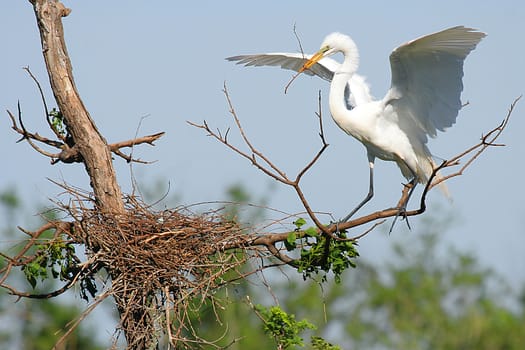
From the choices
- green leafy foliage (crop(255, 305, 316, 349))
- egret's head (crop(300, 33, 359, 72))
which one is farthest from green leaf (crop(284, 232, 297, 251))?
egret's head (crop(300, 33, 359, 72))

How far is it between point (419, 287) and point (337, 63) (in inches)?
860

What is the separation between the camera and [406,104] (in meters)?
7.73

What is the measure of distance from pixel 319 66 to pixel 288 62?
15.7 inches

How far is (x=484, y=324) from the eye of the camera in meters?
27.1

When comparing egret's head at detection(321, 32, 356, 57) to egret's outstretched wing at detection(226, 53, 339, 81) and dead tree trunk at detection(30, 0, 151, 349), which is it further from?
dead tree trunk at detection(30, 0, 151, 349)

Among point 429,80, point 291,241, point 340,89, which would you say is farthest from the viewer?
point 340,89

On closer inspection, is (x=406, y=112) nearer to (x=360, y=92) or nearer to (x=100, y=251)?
(x=360, y=92)

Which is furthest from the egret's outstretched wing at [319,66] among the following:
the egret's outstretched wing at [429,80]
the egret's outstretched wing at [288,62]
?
the egret's outstretched wing at [429,80]

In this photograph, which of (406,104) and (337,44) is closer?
(406,104)

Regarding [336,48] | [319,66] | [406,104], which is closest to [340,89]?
[336,48]

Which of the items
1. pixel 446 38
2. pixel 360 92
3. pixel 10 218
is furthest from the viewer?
pixel 10 218

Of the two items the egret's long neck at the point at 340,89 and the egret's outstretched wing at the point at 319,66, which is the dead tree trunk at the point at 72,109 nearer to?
the egret's long neck at the point at 340,89

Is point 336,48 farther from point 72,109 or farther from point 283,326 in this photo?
point 283,326

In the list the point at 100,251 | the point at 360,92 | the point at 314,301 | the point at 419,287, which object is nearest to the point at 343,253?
the point at 100,251
